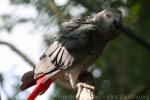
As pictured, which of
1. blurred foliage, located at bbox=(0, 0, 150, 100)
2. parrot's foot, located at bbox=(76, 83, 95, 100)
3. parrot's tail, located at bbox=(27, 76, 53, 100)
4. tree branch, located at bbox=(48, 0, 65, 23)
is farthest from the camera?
blurred foliage, located at bbox=(0, 0, 150, 100)

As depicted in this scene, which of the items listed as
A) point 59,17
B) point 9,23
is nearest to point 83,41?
point 59,17

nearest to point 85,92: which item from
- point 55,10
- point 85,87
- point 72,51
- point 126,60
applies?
point 85,87

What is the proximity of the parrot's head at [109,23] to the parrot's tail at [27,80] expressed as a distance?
1.42 ft

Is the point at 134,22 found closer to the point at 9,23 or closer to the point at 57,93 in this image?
the point at 57,93

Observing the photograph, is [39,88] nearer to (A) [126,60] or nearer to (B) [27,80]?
(B) [27,80]

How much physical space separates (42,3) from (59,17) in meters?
0.16

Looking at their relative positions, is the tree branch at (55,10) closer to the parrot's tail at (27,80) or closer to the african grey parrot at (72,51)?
the african grey parrot at (72,51)

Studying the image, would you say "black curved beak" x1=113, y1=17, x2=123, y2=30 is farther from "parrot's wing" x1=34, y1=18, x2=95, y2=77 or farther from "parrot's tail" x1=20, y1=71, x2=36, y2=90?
"parrot's tail" x1=20, y1=71, x2=36, y2=90

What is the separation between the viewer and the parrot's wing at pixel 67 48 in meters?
3.17

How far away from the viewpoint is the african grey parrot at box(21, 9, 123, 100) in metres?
3.16

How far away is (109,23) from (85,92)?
1.36 ft

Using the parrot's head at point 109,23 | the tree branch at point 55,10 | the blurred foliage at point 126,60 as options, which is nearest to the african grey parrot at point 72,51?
the parrot's head at point 109,23

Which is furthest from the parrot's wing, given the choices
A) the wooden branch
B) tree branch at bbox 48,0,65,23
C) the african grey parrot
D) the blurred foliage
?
the blurred foliage

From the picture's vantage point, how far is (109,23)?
10.3ft
